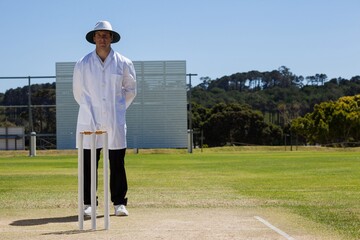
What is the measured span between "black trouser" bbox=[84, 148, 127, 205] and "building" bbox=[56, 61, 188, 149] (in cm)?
3822

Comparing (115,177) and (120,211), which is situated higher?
(115,177)

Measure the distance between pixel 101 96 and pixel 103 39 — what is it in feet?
1.87

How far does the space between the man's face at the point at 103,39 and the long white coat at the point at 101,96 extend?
0.33ft

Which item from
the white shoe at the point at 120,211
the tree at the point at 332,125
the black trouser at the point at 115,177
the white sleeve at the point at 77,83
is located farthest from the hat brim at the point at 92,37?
the tree at the point at 332,125

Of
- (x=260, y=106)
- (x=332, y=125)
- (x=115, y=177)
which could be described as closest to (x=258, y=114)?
(x=332, y=125)

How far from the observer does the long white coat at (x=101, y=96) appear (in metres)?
7.29

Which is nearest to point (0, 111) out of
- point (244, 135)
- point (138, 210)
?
point (244, 135)

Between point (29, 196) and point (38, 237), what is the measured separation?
4305mm

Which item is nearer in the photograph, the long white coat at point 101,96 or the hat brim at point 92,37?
the long white coat at point 101,96

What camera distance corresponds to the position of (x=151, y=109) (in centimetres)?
4662

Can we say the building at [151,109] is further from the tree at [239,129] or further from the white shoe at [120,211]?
the white shoe at [120,211]

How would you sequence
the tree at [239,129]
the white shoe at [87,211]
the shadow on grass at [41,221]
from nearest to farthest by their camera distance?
1. the shadow on grass at [41,221]
2. the white shoe at [87,211]
3. the tree at [239,129]

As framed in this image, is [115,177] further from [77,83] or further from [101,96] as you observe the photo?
[77,83]

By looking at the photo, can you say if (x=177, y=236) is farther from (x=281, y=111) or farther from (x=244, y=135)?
(x=281, y=111)
